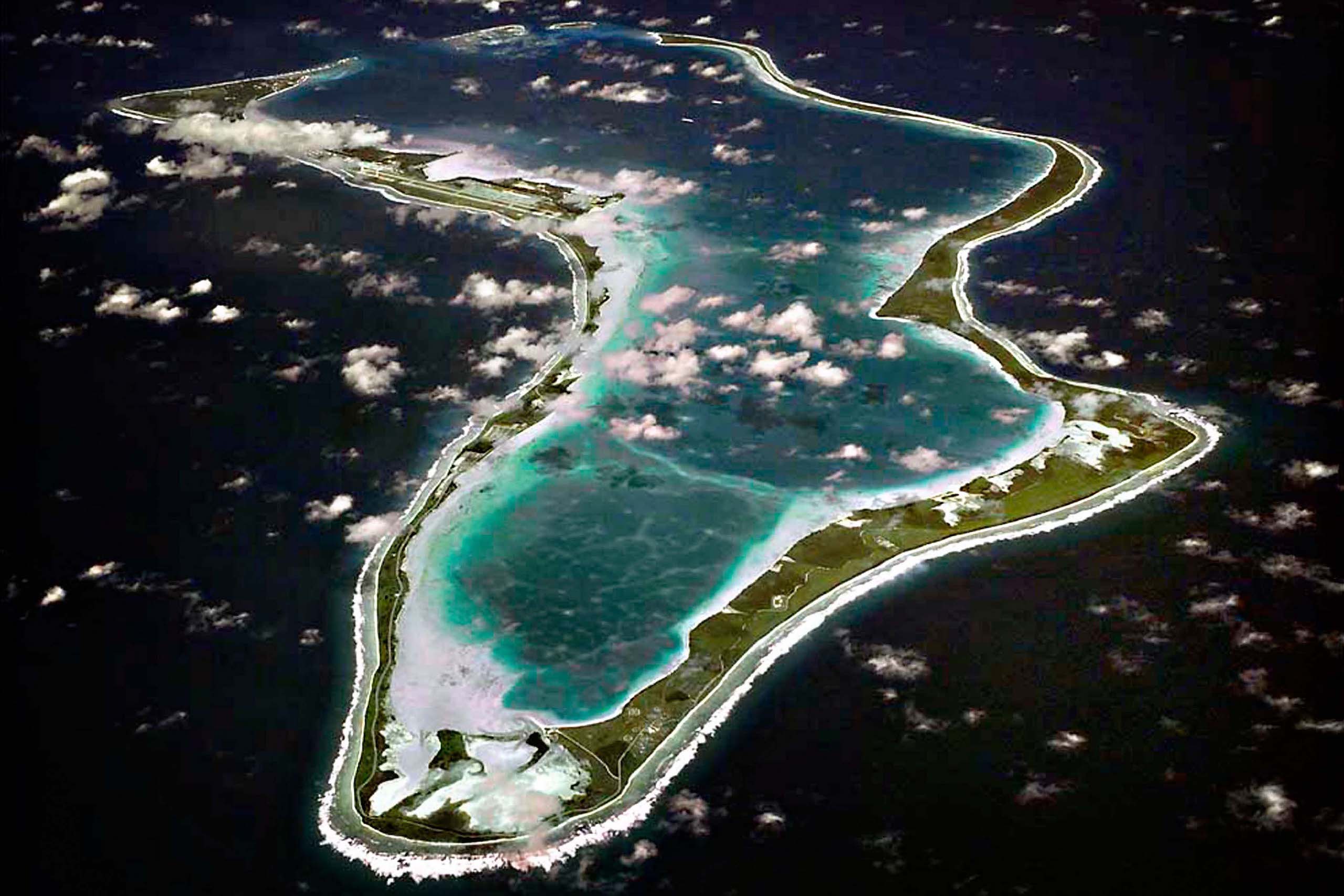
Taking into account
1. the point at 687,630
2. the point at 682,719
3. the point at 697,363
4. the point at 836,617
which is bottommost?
the point at 682,719

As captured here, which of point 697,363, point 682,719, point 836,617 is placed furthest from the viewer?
point 697,363

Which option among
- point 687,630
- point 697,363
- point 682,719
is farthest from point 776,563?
point 697,363

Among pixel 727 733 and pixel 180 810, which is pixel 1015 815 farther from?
pixel 180 810

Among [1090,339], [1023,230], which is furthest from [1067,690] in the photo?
[1023,230]

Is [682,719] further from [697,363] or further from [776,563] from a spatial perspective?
[697,363]

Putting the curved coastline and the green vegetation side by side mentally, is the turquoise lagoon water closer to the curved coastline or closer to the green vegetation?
the green vegetation

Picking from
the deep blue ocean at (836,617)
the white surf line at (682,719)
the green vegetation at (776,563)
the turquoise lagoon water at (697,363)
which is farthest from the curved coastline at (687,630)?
the turquoise lagoon water at (697,363)
